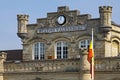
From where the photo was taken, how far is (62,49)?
155 ft

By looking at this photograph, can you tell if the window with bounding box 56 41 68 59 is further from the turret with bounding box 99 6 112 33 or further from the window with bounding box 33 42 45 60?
the turret with bounding box 99 6 112 33

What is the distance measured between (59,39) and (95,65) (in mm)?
7011

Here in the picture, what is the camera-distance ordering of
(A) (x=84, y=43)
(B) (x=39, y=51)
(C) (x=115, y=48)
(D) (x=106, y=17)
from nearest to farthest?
(D) (x=106, y=17) < (A) (x=84, y=43) < (C) (x=115, y=48) < (B) (x=39, y=51)

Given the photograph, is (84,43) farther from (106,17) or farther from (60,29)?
(106,17)

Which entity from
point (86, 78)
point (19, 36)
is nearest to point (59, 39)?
point (19, 36)

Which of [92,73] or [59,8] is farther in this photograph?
[59,8]

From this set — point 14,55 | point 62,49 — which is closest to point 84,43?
point 62,49

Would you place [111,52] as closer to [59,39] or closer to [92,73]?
[59,39]

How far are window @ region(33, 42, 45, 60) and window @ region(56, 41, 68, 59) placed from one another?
5.32ft

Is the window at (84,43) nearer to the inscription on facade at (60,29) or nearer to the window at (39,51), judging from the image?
the inscription on facade at (60,29)

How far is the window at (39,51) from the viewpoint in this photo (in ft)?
158

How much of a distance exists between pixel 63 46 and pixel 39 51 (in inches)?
108

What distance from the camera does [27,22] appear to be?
162 ft

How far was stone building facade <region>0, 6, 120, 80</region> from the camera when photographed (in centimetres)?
4285
